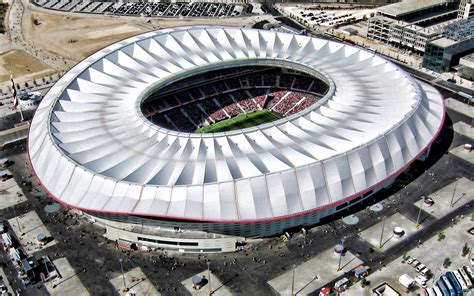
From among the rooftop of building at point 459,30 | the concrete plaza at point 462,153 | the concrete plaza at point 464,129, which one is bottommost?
the concrete plaza at point 462,153

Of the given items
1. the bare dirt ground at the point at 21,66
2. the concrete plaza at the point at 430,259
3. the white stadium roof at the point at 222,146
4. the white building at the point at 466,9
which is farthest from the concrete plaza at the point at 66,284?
the white building at the point at 466,9

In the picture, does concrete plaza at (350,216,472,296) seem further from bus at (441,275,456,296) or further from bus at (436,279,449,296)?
bus at (441,275,456,296)

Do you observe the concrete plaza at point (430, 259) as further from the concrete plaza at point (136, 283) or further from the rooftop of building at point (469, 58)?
the rooftop of building at point (469, 58)

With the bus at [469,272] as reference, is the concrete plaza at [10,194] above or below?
above

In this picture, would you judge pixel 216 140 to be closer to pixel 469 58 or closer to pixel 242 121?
pixel 242 121

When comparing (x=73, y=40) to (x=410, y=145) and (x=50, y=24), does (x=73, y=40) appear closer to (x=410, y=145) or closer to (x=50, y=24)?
(x=50, y=24)

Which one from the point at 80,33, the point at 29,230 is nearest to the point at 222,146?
the point at 29,230
